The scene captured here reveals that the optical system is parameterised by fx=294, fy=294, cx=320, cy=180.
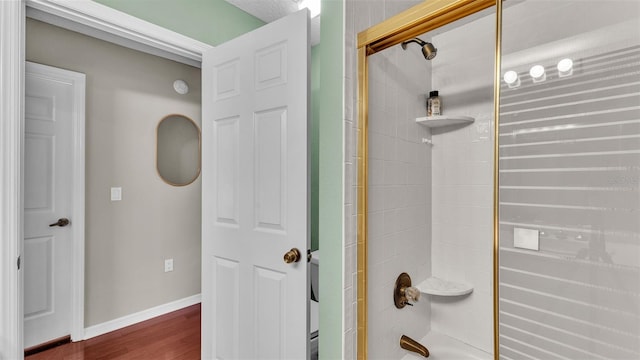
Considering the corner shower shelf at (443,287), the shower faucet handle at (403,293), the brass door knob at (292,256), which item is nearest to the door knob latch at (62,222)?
the brass door knob at (292,256)

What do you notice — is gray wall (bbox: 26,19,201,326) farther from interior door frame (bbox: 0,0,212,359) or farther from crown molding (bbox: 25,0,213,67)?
interior door frame (bbox: 0,0,212,359)

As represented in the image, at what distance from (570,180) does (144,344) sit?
2669mm

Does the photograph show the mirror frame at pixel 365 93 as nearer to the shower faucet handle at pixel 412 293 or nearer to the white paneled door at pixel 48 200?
the shower faucet handle at pixel 412 293

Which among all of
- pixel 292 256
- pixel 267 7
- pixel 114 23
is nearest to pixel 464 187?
pixel 292 256

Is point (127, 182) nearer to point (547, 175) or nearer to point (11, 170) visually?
Result: point (11, 170)

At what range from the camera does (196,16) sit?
1.86 m

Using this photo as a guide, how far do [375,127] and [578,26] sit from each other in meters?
0.67

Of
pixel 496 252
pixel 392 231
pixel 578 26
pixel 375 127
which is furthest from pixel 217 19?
pixel 496 252

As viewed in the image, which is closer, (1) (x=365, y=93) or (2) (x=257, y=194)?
(1) (x=365, y=93)

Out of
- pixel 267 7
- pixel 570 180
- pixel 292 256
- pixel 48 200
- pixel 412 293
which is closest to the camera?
pixel 570 180

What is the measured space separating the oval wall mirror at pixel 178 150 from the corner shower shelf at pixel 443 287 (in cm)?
225

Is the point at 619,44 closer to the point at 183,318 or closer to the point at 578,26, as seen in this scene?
the point at 578,26

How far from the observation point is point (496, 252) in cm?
84

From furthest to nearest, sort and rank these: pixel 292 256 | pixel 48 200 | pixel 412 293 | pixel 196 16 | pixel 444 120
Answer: pixel 48 200 < pixel 196 16 < pixel 444 120 < pixel 412 293 < pixel 292 256
